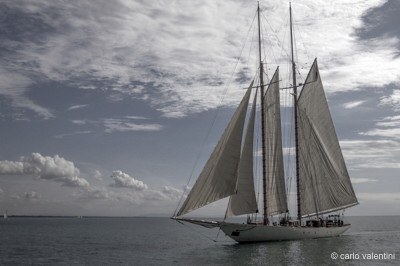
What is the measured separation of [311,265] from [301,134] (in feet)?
85.6

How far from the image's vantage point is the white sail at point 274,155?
54.0 m

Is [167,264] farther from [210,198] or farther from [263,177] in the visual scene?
[263,177]

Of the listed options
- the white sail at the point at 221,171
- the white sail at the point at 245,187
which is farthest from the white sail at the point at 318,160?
the white sail at the point at 221,171

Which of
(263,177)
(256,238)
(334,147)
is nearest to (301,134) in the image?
(334,147)

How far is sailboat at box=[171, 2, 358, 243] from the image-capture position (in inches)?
1809

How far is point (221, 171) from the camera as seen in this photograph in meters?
45.7

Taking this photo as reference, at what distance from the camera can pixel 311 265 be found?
39812mm
